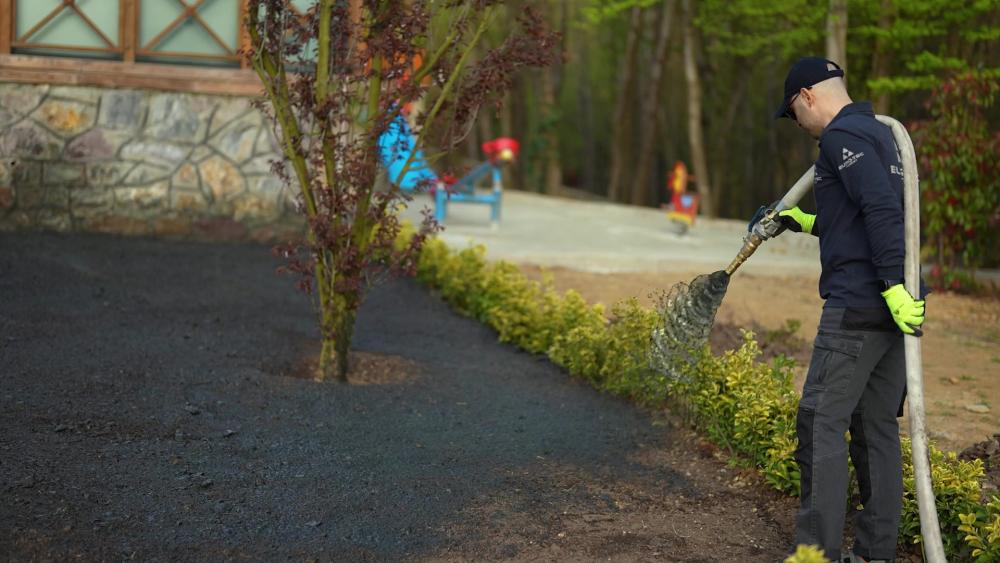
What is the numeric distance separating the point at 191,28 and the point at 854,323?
846cm

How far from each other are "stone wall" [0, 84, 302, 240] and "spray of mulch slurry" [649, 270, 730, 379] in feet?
19.8

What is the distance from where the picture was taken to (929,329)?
29.8 feet

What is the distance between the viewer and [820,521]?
3.85m

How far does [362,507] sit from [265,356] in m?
2.50

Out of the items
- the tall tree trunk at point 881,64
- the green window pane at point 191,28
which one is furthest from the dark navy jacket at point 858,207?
the tall tree trunk at point 881,64

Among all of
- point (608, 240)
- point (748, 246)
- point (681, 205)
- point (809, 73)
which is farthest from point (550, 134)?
point (809, 73)

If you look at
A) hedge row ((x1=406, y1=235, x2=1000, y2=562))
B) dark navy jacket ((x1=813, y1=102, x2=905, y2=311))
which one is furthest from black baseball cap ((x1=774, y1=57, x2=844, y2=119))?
hedge row ((x1=406, y1=235, x2=1000, y2=562))

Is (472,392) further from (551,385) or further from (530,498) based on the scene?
(530,498)

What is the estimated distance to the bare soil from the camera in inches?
253

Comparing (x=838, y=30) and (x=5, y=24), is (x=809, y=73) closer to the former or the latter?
(x=5, y=24)

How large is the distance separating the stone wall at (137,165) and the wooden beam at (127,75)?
0.29 ft

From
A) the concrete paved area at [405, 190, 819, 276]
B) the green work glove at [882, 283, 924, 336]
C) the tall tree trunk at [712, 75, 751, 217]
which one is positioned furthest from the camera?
the tall tree trunk at [712, 75, 751, 217]

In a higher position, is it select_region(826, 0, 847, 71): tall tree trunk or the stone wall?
select_region(826, 0, 847, 71): tall tree trunk

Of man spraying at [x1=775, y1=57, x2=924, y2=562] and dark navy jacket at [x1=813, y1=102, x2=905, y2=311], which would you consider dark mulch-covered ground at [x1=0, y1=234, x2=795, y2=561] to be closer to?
man spraying at [x1=775, y1=57, x2=924, y2=562]
